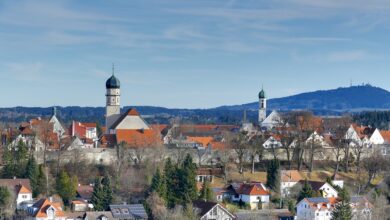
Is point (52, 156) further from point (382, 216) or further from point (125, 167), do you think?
point (382, 216)

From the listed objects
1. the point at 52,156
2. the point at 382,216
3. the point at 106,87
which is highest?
the point at 106,87

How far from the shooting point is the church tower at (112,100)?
2579 inches

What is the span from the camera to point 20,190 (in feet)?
141

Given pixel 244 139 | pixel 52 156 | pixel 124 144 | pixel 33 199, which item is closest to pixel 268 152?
pixel 244 139

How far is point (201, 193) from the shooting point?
146 ft

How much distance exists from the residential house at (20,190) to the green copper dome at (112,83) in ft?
73.6

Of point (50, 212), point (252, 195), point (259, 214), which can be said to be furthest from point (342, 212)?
point (50, 212)

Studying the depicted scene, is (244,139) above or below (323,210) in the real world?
above

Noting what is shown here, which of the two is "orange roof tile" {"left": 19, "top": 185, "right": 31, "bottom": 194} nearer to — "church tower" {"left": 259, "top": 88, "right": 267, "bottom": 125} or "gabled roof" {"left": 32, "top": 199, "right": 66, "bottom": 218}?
"gabled roof" {"left": 32, "top": 199, "right": 66, "bottom": 218}

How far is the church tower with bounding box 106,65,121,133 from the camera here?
2579 inches

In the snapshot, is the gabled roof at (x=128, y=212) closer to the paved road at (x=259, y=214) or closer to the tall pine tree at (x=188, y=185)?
the tall pine tree at (x=188, y=185)

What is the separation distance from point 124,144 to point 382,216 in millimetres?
18729

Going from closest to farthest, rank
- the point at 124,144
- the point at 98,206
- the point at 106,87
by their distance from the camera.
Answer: the point at 98,206
the point at 124,144
the point at 106,87

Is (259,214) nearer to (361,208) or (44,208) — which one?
(361,208)
